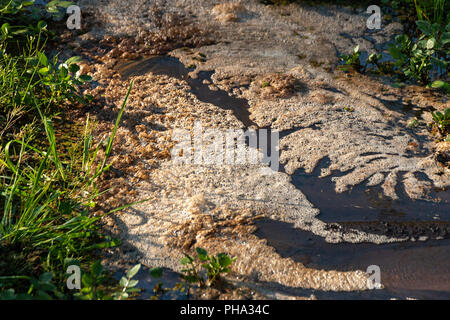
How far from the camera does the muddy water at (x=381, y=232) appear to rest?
2213mm

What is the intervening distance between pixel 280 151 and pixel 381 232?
0.77m

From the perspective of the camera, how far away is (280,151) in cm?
289

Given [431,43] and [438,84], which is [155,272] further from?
[431,43]

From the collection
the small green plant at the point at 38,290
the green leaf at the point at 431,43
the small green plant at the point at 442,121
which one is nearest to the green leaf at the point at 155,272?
the small green plant at the point at 38,290

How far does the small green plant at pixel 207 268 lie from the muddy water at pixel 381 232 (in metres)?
0.36

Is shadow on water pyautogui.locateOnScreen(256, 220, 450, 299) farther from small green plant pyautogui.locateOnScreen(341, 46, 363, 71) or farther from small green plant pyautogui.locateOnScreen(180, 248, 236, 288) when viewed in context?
small green plant pyautogui.locateOnScreen(341, 46, 363, 71)

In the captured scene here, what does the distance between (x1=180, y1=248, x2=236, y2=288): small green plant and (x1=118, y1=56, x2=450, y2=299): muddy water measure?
36 centimetres

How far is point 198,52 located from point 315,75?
0.91 m

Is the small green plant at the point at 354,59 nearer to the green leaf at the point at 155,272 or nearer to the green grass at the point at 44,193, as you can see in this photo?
the green grass at the point at 44,193

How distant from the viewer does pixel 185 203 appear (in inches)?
99.3

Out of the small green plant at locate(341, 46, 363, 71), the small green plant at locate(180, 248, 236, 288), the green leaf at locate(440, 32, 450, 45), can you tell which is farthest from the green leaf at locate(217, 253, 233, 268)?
the green leaf at locate(440, 32, 450, 45)

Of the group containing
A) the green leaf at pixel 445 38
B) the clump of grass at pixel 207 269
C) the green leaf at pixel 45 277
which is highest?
the green leaf at pixel 445 38

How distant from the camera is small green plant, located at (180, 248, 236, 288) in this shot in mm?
2047

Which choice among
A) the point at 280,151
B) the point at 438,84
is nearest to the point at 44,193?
the point at 280,151
